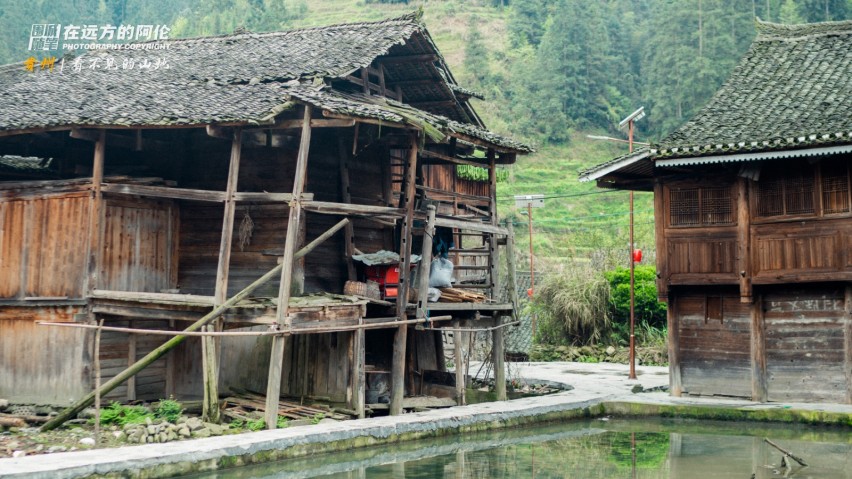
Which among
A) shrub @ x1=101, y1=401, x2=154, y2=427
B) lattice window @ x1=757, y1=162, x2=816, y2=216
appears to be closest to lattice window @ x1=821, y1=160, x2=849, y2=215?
lattice window @ x1=757, y1=162, x2=816, y2=216

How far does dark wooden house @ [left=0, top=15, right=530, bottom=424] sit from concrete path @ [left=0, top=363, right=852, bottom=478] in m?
1.17

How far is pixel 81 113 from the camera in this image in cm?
1483

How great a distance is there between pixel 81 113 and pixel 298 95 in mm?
3448

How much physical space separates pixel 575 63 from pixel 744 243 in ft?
139

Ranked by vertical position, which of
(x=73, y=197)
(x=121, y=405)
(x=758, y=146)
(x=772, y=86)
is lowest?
(x=121, y=405)

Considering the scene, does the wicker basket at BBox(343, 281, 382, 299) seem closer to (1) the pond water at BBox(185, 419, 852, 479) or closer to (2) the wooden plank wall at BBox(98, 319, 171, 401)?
(1) the pond water at BBox(185, 419, 852, 479)

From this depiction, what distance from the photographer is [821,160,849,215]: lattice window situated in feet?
53.1

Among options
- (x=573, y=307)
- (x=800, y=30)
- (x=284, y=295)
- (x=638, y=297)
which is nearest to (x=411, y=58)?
(x=284, y=295)

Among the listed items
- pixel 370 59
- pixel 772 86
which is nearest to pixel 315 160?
pixel 370 59

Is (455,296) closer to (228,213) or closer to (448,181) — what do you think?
(228,213)

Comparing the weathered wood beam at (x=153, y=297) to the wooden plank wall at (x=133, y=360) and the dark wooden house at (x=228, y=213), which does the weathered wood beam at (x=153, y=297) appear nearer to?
the dark wooden house at (x=228, y=213)

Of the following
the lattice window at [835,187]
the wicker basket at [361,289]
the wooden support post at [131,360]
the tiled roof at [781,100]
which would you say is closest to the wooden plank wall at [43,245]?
the wooden support post at [131,360]

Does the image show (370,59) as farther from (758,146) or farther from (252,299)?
(758,146)

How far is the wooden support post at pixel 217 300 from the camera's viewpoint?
46.9 ft
